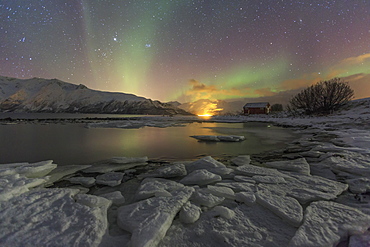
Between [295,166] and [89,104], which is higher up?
[89,104]

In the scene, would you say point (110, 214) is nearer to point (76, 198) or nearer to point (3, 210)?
point (76, 198)

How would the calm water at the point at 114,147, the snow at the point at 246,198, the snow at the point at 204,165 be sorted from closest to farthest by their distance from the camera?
the snow at the point at 246,198 → the snow at the point at 204,165 → the calm water at the point at 114,147

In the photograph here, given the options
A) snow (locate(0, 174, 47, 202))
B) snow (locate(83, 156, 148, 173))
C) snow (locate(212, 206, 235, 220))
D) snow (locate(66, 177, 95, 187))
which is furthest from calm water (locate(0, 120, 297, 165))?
snow (locate(212, 206, 235, 220))

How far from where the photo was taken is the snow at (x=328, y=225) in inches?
60.9

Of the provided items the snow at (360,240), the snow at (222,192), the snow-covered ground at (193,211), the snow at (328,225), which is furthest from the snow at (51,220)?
the snow at (360,240)

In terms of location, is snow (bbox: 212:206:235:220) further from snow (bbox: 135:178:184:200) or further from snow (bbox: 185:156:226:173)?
snow (bbox: 185:156:226:173)

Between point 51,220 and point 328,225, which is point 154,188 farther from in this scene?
point 328,225

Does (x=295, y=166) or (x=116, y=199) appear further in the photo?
(x=295, y=166)

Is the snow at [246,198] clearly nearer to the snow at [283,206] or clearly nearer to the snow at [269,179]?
the snow at [283,206]

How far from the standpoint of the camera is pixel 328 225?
5.77 ft

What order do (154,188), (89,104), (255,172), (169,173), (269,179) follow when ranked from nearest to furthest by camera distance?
(154,188) → (269,179) → (255,172) → (169,173) → (89,104)

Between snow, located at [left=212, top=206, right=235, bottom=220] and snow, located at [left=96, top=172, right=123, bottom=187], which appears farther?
snow, located at [left=96, top=172, right=123, bottom=187]

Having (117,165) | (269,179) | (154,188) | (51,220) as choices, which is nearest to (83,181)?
(117,165)

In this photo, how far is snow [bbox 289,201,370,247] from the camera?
5.07 ft
